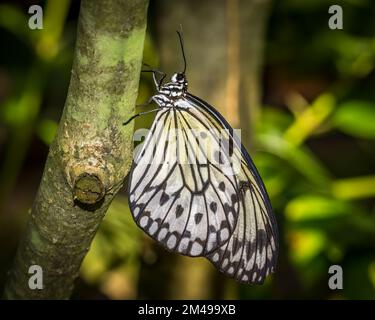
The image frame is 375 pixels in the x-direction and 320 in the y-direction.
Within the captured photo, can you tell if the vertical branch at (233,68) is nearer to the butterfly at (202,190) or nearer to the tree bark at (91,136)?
the butterfly at (202,190)

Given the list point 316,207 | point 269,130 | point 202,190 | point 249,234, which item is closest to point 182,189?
point 202,190

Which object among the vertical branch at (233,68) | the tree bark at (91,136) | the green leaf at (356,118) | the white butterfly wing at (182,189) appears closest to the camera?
the tree bark at (91,136)

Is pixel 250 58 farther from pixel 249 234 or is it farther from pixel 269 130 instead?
pixel 249 234

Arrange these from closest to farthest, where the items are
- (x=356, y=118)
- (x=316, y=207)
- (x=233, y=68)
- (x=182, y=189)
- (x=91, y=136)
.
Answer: (x=91, y=136), (x=182, y=189), (x=233, y=68), (x=316, y=207), (x=356, y=118)

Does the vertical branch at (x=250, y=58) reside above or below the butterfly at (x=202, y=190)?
above

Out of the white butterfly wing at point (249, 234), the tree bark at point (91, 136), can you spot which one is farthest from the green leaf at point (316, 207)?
the tree bark at point (91, 136)

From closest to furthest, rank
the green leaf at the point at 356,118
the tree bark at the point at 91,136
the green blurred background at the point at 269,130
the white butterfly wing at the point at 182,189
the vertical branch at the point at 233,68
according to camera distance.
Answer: the tree bark at the point at 91,136 < the white butterfly wing at the point at 182,189 < the vertical branch at the point at 233,68 < the green blurred background at the point at 269,130 < the green leaf at the point at 356,118
